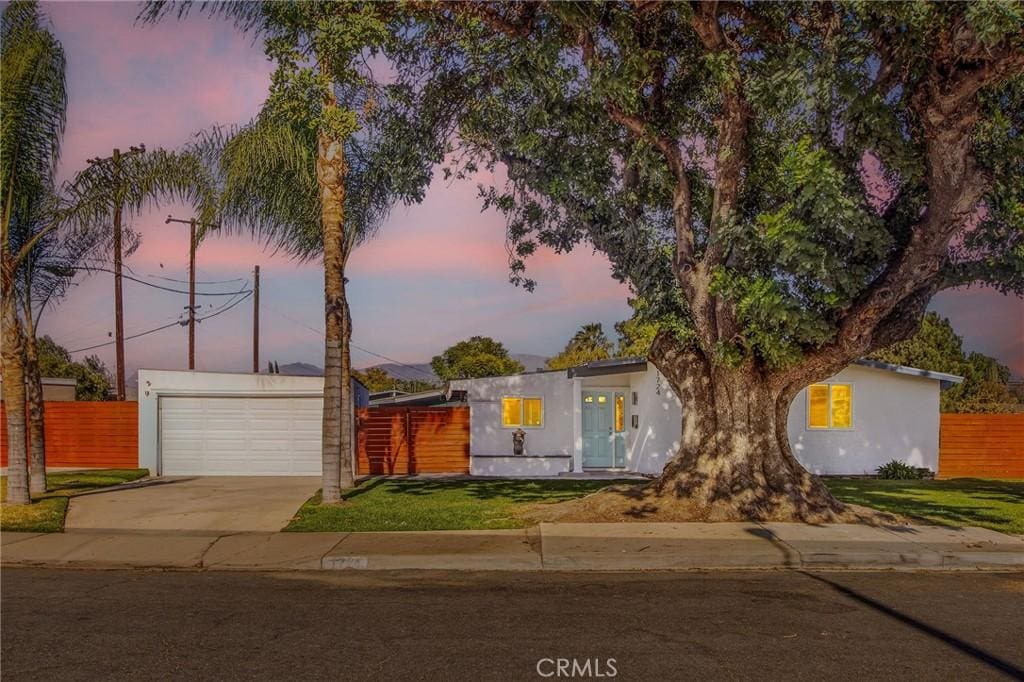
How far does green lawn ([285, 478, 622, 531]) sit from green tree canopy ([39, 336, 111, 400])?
38.2 meters

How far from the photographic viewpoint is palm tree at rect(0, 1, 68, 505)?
1352 cm

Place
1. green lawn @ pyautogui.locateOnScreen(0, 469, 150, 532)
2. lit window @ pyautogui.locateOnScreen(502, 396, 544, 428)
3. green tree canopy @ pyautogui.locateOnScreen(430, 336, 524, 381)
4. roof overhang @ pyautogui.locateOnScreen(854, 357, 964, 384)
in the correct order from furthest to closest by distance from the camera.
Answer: green tree canopy @ pyautogui.locateOnScreen(430, 336, 524, 381), lit window @ pyautogui.locateOnScreen(502, 396, 544, 428), roof overhang @ pyautogui.locateOnScreen(854, 357, 964, 384), green lawn @ pyautogui.locateOnScreen(0, 469, 150, 532)

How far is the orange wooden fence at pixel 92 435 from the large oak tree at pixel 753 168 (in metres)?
13.7

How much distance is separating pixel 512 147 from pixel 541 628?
30.4 feet

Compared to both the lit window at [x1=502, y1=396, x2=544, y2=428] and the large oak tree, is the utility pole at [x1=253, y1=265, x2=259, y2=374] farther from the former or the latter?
the large oak tree

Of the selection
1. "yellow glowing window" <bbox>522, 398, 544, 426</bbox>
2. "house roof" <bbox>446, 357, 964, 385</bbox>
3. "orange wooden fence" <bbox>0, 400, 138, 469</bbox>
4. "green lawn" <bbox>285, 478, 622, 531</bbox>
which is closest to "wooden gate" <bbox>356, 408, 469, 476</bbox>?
"yellow glowing window" <bbox>522, 398, 544, 426</bbox>

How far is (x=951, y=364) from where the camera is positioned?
38.2 metres

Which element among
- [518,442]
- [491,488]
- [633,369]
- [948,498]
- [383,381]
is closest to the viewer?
[948,498]

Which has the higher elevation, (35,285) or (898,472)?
(35,285)

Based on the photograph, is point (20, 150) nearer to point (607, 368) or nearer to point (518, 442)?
point (518, 442)

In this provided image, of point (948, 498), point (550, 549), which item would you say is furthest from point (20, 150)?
point (948, 498)

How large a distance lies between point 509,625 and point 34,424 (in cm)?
1171

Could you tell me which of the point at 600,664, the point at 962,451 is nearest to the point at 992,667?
the point at 600,664

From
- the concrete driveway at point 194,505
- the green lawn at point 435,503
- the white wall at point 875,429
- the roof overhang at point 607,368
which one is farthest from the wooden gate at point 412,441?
the white wall at point 875,429
